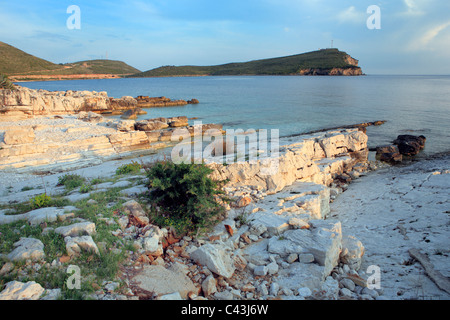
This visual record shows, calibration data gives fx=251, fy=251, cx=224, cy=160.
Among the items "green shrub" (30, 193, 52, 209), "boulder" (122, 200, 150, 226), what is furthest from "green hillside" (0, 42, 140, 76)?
"boulder" (122, 200, 150, 226)

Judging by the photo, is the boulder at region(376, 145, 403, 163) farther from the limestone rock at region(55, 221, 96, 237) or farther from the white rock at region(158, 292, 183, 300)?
the limestone rock at region(55, 221, 96, 237)

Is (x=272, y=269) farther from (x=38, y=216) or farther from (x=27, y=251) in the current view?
(x=38, y=216)

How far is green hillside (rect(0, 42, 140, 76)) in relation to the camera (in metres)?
73.2

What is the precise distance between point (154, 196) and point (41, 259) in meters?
2.27

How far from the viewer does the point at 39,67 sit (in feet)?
312

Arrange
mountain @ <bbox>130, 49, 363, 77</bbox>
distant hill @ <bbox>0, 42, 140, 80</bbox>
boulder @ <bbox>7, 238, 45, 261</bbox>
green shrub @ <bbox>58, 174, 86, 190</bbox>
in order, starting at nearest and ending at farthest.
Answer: boulder @ <bbox>7, 238, 45, 261</bbox>
green shrub @ <bbox>58, 174, 86, 190</bbox>
distant hill @ <bbox>0, 42, 140, 80</bbox>
mountain @ <bbox>130, 49, 363, 77</bbox>

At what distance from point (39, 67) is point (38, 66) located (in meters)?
0.49

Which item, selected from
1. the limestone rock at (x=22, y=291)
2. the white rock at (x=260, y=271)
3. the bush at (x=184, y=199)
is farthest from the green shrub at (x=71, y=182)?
the white rock at (x=260, y=271)

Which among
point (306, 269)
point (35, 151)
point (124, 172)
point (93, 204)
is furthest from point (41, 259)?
point (35, 151)

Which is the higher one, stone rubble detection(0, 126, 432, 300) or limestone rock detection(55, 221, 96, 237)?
limestone rock detection(55, 221, 96, 237)

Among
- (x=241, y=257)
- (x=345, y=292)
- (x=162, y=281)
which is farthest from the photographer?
(x=241, y=257)

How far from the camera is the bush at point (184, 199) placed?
493 centimetres

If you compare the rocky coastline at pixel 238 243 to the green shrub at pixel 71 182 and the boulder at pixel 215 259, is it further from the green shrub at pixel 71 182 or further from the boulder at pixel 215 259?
the green shrub at pixel 71 182

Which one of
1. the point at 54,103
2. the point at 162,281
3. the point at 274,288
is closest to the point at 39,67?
the point at 54,103
